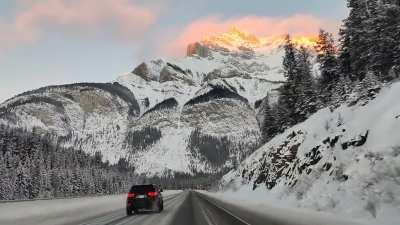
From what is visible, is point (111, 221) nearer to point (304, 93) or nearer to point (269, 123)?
point (304, 93)

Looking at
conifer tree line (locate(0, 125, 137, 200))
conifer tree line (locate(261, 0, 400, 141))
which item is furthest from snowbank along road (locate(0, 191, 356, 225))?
conifer tree line (locate(0, 125, 137, 200))

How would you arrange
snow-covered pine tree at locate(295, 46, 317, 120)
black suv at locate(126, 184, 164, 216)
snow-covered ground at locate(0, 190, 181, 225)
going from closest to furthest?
1. snow-covered ground at locate(0, 190, 181, 225)
2. black suv at locate(126, 184, 164, 216)
3. snow-covered pine tree at locate(295, 46, 317, 120)

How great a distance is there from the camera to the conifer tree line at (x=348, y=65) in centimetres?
4544

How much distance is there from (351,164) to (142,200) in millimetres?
14423

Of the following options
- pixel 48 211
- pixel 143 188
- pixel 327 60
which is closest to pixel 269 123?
pixel 327 60

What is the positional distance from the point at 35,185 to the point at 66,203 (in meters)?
82.3

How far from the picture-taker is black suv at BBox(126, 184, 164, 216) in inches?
1347

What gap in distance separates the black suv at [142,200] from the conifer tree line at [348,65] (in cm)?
1479

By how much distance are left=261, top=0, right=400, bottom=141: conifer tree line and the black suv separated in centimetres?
1479

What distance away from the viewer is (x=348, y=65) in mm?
69438

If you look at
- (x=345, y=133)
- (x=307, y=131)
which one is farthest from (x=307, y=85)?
(x=345, y=133)

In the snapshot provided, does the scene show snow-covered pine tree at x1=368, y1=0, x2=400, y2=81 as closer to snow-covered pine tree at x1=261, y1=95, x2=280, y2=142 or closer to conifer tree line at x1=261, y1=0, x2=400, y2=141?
conifer tree line at x1=261, y1=0, x2=400, y2=141

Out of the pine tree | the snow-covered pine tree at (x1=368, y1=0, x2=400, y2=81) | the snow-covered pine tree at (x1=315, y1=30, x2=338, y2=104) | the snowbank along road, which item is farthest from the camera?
the snow-covered pine tree at (x1=315, y1=30, x2=338, y2=104)

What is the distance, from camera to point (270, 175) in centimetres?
5025
